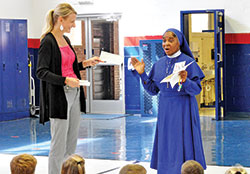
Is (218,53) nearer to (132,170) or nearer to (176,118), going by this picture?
(176,118)

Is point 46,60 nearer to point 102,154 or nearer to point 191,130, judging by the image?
point 191,130

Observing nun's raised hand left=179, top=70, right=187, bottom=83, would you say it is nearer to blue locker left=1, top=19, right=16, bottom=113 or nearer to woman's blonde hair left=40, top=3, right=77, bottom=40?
woman's blonde hair left=40, top=3, right=77, bottom=40

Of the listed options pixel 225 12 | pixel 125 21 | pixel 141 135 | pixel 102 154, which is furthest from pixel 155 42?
pixel 102 154

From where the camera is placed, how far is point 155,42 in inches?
432

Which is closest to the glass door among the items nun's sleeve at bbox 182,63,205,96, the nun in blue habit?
the nun in blue habit

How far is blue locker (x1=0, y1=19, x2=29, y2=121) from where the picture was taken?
10.8 metres

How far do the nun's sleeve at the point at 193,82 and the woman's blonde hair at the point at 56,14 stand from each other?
1119 mm

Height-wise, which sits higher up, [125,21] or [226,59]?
[125,21]

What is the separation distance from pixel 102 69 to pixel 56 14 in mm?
8011

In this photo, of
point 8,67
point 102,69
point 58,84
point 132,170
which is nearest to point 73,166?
point 132,170

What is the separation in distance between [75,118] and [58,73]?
41cm

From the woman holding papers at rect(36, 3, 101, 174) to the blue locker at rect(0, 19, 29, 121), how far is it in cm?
711

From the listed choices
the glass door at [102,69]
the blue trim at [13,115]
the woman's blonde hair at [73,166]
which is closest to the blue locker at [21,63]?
the blue trim at [13,115]

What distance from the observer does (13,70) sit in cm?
1104
